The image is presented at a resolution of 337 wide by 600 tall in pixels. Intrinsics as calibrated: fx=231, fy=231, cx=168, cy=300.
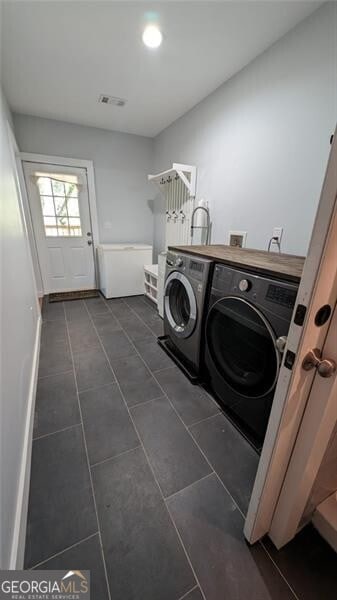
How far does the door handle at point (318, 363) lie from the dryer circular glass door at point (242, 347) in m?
0.38

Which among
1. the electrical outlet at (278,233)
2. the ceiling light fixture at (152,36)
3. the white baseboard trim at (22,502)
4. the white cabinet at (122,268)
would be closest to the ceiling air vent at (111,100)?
the ceiling light fixture at (152,36)

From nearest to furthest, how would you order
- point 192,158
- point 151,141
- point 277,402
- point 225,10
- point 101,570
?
point 277,402 < point 101,570 < point 225,10 < point 192,158 < point 151,141

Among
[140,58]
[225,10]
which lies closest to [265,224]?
[225,10]

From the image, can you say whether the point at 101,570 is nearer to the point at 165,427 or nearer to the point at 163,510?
the point at 163,510

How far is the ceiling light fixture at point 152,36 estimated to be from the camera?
62.3 inches

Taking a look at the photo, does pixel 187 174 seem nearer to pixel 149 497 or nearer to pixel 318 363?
pixel 318 363

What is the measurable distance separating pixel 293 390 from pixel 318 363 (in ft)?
0.36

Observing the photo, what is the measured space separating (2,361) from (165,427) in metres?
1.00

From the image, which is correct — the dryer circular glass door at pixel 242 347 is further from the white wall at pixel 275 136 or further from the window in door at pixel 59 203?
the window in door at pixel 59 203

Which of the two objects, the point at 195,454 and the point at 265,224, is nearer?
the point at 195,454

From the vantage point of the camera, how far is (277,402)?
730 mm

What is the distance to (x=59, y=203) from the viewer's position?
3.45m

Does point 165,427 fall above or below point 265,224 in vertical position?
below

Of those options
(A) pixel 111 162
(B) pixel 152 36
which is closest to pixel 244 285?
(B) pixel 152 36
